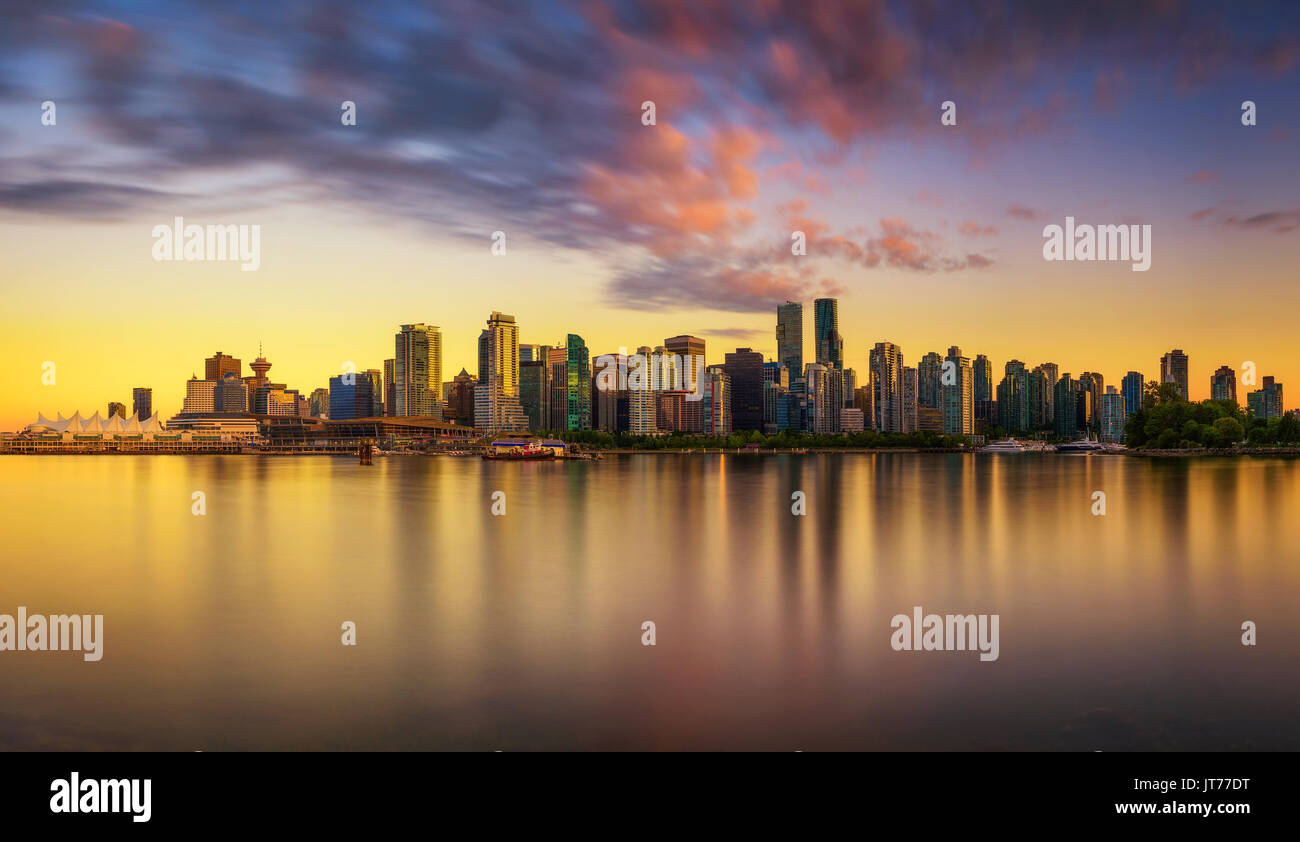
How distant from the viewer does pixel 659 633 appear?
1817 centimetres

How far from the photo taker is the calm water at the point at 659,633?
1235cm

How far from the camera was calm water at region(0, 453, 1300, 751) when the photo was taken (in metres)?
12.4

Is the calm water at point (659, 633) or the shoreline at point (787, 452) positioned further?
the shoreline at point (787, 452)

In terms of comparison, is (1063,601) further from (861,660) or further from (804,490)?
(804,490)

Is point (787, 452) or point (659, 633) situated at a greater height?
point (659, 633)

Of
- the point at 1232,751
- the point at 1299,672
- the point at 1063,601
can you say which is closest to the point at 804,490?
the point at 1063,601

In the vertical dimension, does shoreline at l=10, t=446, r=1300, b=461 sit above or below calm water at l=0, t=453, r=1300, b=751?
below

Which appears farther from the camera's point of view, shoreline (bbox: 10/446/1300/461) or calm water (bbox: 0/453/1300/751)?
shoreline (bbox: 10/446/1300/461)

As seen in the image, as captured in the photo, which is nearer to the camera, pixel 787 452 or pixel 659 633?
pixel 659 633

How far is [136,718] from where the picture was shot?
1284cm

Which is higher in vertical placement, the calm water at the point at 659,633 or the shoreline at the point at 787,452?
the calm water at the point at 659,633
